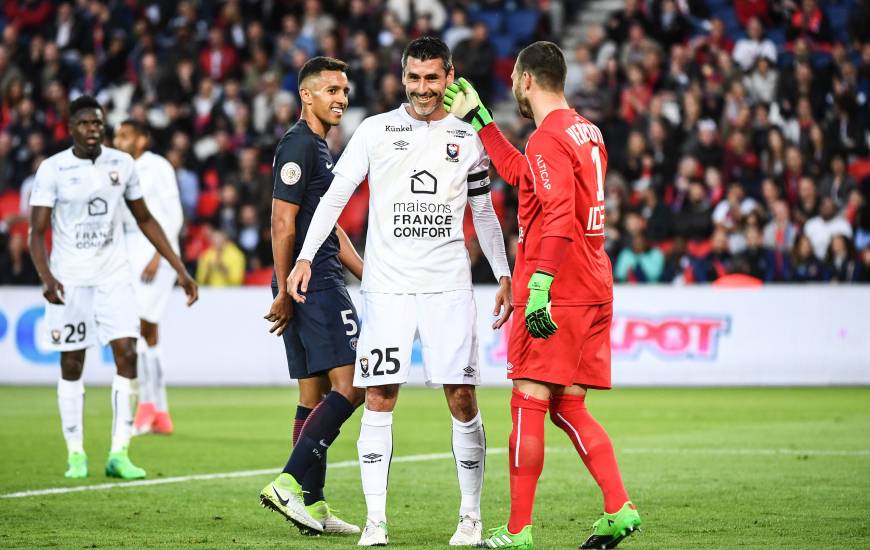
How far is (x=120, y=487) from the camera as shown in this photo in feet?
30.0

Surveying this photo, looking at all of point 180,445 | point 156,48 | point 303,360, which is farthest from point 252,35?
point 303,360

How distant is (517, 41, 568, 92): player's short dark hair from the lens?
6.74 m

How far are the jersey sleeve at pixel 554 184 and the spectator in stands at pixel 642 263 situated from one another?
12727 mm

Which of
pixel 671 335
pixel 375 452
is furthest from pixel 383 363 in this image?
pixel 671 335

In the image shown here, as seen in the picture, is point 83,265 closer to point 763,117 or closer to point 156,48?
point 763,117

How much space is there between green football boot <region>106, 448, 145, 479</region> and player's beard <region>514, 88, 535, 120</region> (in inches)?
167

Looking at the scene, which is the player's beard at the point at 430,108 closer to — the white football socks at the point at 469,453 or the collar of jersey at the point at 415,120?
the collar of jersey at the point at 415,120

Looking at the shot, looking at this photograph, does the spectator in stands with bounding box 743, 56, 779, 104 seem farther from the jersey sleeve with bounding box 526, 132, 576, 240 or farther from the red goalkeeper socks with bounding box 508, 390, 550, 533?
the red goalkeeper socks with bounding box 508, 390, 550, 533

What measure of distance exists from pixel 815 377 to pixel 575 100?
21.2 ft

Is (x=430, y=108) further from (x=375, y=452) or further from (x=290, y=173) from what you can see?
(x=375, y=452)

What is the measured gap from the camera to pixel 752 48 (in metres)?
21.8

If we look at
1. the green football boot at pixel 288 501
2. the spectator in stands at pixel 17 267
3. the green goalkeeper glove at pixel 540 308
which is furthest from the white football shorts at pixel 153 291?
the spectator in stands at pixel 17 267

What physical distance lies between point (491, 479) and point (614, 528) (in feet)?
10.2

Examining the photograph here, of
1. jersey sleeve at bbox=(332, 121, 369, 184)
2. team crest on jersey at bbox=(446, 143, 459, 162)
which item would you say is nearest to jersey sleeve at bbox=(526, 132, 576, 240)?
team crest on jersey at bbox=(446, 143, 459, 162)
